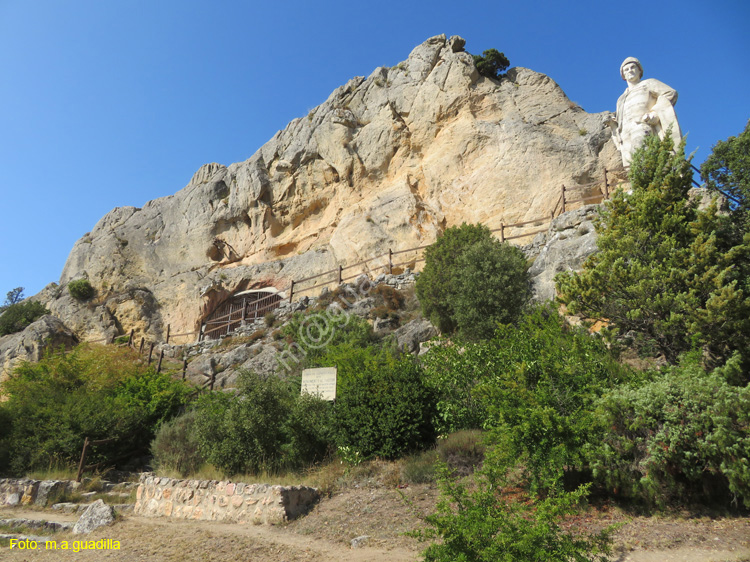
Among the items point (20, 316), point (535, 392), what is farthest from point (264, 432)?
point (20, 316)

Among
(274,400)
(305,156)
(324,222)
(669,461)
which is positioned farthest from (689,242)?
(305,156)

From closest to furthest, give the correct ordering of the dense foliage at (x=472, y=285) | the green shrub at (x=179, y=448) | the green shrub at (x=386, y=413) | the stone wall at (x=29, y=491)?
1. the green shrub at (x=386, y=413)
2. the stone wall at (x=29, y=491)
3. the green shrub at (x=179, y=448)
4. the dense foliage at (x=472, y=285)

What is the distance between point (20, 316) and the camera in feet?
99.8

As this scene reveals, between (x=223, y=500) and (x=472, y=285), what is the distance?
8381mm

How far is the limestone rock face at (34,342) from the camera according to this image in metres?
24.3

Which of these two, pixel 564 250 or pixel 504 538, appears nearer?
pixel 504 538

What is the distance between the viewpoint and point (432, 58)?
27000 mm

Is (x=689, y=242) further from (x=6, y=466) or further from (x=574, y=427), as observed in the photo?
(x=6, y=466)

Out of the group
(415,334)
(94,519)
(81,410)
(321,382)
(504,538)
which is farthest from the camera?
(415,334)

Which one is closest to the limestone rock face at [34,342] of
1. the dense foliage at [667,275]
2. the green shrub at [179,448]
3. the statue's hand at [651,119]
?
the green shrub at [179,448]

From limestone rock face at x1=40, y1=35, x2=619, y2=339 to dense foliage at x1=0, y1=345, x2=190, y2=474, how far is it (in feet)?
43.5

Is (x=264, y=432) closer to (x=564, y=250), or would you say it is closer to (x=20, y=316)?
(x=564, y=250)

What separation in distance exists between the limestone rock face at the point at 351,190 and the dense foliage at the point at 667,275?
11807 millimetres

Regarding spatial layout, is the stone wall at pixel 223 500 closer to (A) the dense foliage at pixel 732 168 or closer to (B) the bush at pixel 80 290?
(A) the dense foliage at pixel 732 168
